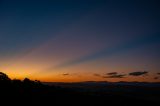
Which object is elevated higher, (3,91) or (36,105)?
(3,91)

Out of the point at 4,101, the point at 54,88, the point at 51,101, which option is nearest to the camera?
the point at 4,101

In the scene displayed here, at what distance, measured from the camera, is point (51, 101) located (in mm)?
42844

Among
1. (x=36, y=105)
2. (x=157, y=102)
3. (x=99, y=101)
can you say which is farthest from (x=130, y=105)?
(x=36, y=105)

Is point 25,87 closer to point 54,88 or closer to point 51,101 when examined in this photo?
point 51,101

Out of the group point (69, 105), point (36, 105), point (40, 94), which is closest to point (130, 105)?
point (69, 105)

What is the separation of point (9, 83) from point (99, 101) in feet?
75.3

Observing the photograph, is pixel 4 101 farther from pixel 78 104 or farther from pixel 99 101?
pixel 99 101

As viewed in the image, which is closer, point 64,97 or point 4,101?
point 4,101

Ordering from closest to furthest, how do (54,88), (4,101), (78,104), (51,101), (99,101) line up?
(4,101) → (51,101) → (78,104) → (99,101) → (54,88)

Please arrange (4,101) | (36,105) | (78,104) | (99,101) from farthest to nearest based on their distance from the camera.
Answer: (99,101), (78,104), (36,105), (4,101)

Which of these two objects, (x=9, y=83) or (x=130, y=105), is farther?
(x=130, y=105)

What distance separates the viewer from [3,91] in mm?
38781

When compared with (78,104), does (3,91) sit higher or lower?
higher

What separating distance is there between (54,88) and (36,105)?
18.7 m
